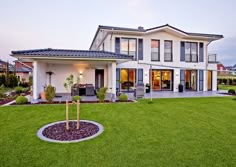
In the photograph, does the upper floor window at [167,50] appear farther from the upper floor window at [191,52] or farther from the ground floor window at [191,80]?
the ground floor window at [191,80]

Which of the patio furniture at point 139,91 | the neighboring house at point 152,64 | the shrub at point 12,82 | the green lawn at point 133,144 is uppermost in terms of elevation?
the neighboring house at point 152,64

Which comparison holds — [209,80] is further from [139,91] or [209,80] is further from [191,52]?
[139,91]

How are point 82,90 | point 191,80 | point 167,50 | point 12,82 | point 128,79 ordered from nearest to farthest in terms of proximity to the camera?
point 82,90 < point 128,79 < point 167,50 < point 191,80 < point 12,82

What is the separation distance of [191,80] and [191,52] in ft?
9.78

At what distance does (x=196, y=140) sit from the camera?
14.5 feet

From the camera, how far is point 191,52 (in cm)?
1739

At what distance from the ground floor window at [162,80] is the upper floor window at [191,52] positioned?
94.4 inches

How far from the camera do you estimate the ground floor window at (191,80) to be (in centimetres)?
1775

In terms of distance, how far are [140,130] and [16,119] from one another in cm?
481

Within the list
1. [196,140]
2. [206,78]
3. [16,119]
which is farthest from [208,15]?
[16,119]

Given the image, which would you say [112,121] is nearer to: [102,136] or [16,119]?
[102,136]

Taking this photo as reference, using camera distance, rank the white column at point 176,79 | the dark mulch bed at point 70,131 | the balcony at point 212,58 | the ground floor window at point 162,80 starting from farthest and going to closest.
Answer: the balcony at point 212,58
the ground floor window at point 162,80
the white column at point 176,79
the dark mulch bed at point 70,131

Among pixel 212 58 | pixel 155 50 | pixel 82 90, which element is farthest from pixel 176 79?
pixel 82 90

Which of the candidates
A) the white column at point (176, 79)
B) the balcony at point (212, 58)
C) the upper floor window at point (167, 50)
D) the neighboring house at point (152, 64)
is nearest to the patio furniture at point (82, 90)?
the neighboring house at point (152, 64)
